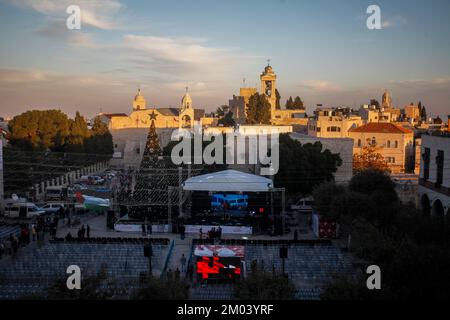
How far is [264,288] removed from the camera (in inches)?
343

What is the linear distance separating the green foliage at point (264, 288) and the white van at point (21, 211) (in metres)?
15.3

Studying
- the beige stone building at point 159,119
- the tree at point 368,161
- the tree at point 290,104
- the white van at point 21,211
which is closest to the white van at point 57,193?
the white van at point 21,211

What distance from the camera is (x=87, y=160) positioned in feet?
140

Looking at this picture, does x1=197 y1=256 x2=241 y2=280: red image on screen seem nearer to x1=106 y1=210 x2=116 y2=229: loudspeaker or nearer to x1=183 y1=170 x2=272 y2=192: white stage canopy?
x1=183 y1=170 x2=272 y2=192: white stage canopy

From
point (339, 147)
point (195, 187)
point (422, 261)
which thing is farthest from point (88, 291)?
point (339, 147)

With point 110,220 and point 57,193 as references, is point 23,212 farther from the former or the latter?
point 57,193

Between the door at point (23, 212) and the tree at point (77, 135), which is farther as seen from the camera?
the tree at point (77, 135)

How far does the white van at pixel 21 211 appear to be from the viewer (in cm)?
2134

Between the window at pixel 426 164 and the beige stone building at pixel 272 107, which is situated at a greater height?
the beige stone building at pixel 272 107

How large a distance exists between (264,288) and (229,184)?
38.9ft

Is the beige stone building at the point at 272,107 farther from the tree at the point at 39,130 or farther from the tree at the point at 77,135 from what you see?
the tree at the point at 39,130

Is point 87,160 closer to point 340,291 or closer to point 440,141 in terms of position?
point 440,141

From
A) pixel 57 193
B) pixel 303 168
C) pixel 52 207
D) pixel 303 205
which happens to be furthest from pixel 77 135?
pixel 303 205

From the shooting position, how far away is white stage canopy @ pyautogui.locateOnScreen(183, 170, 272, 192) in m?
20.3
